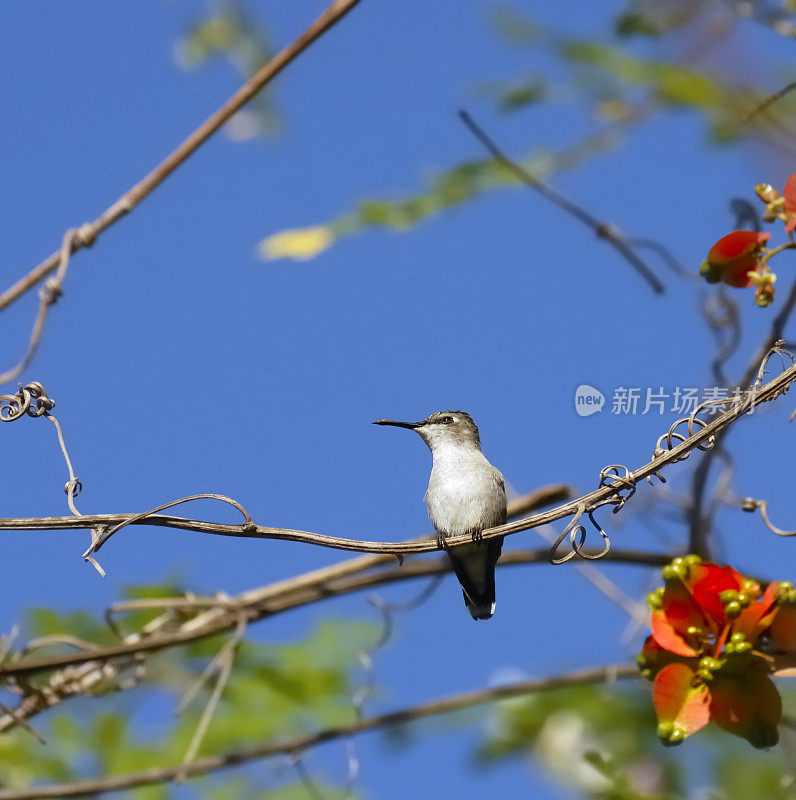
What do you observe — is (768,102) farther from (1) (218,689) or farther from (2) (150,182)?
(1) (218,689)

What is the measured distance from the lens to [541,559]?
4129mm

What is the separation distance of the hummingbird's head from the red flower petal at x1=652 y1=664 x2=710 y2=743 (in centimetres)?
234

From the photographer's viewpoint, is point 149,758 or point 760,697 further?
point 149,758

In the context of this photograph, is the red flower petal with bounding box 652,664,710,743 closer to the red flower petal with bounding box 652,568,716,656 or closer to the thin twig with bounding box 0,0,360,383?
the red flower petal with bounding box 652,568,716,656

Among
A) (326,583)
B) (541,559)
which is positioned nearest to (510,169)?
(541,559)

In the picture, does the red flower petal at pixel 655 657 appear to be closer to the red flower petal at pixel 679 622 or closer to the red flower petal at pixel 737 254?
the red flower petal at pixel 679 622

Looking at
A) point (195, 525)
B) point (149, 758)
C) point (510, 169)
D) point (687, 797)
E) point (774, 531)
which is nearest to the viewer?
point (195, 525)

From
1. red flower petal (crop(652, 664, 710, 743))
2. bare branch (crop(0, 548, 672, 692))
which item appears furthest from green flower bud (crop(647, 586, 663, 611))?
bare branch (crop(0, 548, 672, 692))

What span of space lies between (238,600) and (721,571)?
7.61 ft

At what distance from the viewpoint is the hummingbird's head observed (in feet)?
15.2

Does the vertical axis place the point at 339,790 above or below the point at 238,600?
below

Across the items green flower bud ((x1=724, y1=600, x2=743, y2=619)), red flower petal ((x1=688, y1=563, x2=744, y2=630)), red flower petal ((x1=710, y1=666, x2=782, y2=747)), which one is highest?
red flower petal ((x1=688, y1=563, x2=744, y2=630))

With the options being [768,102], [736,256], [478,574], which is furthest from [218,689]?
[768,102]

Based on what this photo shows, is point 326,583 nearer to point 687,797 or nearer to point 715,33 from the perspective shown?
point 687,797
